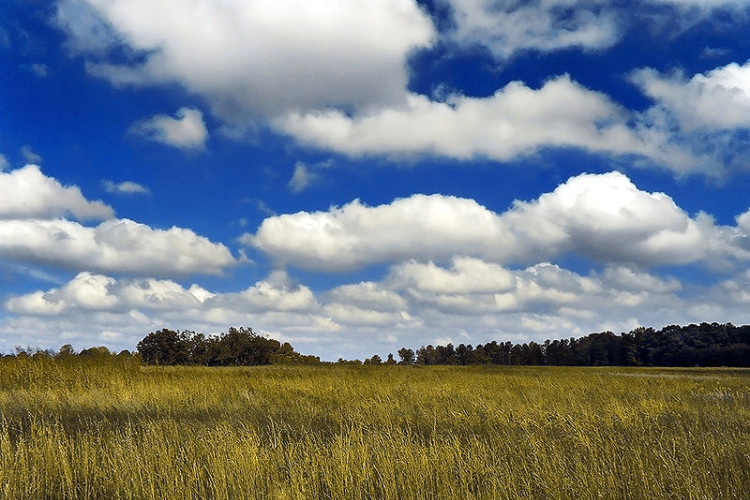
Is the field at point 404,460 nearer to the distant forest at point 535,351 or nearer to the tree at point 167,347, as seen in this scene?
the distant forest at point 535,351

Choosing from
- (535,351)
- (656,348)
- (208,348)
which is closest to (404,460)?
(208,348)

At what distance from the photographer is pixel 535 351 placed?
134 m

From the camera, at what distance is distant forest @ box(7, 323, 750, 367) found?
69.8 meters

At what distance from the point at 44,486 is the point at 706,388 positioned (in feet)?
64.8

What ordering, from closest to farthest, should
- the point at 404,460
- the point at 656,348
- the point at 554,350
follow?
the point at 404,460 < the point at 656,348 < the point at 554,350

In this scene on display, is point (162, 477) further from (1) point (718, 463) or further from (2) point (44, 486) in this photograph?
(1) point (718, 463)

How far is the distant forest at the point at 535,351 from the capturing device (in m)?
69.8

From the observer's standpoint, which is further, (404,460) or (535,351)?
(535,351)

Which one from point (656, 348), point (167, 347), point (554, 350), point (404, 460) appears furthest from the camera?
point (554, 350)

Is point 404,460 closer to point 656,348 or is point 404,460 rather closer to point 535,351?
point 656,348

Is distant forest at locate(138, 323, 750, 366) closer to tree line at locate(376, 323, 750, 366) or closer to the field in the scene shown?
tree line at locate(376, 323, 750, 366)

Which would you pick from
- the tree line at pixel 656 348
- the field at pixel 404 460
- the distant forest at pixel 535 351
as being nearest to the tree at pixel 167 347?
the distant forest at pixel 535 351

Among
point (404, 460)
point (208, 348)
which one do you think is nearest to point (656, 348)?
point (208, 348)

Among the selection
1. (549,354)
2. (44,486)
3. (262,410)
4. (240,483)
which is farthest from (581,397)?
(549,354)
